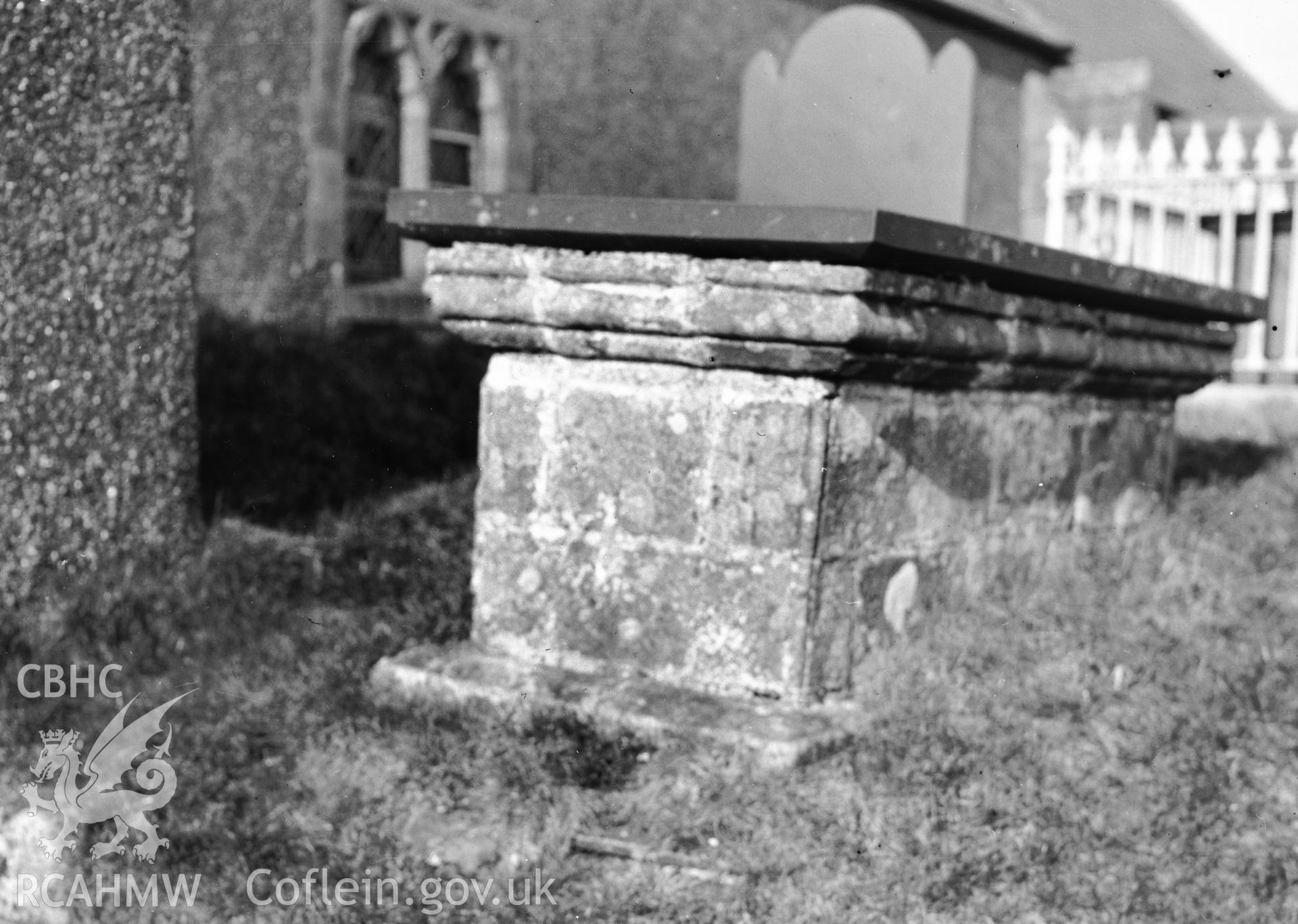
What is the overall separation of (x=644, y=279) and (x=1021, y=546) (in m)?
1.33

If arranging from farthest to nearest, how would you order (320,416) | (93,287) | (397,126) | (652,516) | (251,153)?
(397,126)
(251,153)
(320,416)
(93,287)
(652,516)

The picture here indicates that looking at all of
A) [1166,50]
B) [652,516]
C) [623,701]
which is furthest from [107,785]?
[1166,50]

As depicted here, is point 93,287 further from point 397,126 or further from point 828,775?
point 397,126

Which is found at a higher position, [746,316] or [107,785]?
[746,316]

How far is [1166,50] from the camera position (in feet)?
66.5

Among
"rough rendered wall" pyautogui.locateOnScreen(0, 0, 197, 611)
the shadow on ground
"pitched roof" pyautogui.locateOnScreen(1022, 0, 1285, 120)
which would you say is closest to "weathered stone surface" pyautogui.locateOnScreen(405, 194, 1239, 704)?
"rough rendered wall" pyautogui.locateOnScreen(0, 0, 197, 611)

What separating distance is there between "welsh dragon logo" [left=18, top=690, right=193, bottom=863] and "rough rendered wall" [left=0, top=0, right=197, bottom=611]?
30.4 inches

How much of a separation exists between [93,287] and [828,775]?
7.66 feet

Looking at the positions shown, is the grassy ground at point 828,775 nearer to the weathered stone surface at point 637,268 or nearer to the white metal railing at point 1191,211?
the weathered stone surface at point 637,268

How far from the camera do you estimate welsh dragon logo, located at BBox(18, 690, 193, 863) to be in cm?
290

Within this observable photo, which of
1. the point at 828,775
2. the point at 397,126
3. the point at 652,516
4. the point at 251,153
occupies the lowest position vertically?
the point at 828,775

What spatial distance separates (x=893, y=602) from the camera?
3.31 meters

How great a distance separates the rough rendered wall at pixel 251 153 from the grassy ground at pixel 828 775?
12.9ft

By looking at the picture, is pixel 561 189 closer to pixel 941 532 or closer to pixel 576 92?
pixel 576 92
